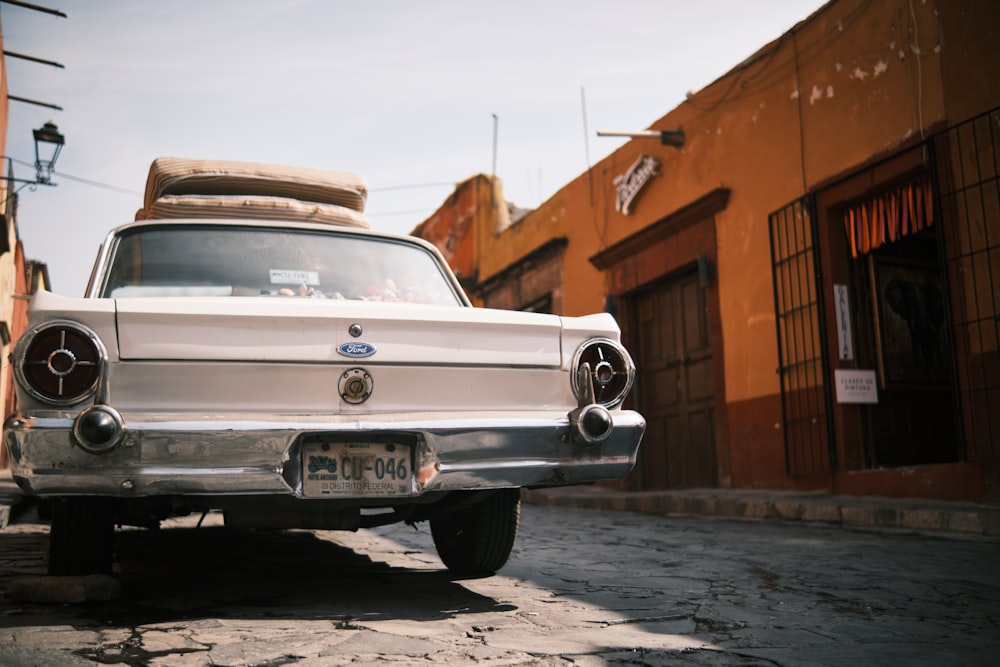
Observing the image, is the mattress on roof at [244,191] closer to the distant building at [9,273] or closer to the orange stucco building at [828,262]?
the orange stucco building at [828,262]

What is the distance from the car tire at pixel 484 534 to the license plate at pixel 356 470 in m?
0.73

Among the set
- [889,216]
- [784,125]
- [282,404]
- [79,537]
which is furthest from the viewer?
[784,125]

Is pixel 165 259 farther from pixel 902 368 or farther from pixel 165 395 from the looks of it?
pixel 902 368

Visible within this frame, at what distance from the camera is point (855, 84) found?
8.46m

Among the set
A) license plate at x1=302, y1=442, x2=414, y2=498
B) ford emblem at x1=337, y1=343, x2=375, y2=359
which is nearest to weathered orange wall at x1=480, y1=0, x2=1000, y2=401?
ford emblem at x1=337, y1=343, x2=375, y2=359

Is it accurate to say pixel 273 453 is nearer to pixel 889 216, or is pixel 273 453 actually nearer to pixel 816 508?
pixel 816 508

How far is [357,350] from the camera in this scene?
309 centimetres

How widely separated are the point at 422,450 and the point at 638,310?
9.85 meters

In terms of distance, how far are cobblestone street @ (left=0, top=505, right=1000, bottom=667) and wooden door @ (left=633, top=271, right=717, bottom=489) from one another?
5.55 metres

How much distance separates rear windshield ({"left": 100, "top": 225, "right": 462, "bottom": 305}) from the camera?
3.63 metres

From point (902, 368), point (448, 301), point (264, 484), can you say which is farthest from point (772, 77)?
point (264, 484)

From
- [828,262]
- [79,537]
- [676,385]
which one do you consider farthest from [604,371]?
[676,385]

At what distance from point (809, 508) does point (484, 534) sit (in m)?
4.31

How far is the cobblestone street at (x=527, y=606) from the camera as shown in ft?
8.61
